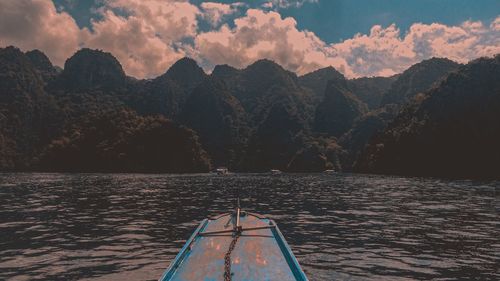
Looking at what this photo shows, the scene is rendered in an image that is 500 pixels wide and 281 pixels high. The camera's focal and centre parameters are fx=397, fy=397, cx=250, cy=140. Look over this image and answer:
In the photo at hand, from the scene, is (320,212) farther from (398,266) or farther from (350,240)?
(398,266)

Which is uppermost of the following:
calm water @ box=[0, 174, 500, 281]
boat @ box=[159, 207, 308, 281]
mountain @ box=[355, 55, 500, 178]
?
mountain @ box=[355, 55, 500, 178]

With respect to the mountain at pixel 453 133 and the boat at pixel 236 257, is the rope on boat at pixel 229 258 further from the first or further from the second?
the mountain at pixel 453 133

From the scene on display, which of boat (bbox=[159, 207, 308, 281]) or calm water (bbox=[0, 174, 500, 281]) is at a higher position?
Result: boat (bbox=[159, 207, 308, 281])

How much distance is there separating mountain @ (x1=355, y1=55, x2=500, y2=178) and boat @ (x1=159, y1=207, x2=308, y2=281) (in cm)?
12494

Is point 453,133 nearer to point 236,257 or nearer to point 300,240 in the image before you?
point 300,240

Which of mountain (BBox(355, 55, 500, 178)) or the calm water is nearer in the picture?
the calm water

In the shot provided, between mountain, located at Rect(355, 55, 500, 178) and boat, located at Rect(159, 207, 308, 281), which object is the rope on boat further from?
mountain, located at Rect(355, 55, 500, 178)

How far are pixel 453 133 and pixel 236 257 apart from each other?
150 m

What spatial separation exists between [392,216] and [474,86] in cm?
14668

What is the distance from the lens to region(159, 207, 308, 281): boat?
396 inches

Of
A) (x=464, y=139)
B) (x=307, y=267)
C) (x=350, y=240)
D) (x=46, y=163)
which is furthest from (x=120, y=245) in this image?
(x=46, y=163)

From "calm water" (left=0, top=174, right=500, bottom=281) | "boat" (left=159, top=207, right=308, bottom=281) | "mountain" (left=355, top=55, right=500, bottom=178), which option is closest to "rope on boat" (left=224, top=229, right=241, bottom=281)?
"boat" (left=159, top=207, right=308, bottom=281)

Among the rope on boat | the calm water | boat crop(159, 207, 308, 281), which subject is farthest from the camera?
the calm water

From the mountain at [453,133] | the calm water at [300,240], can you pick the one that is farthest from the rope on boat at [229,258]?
the mountain at [453,133]
